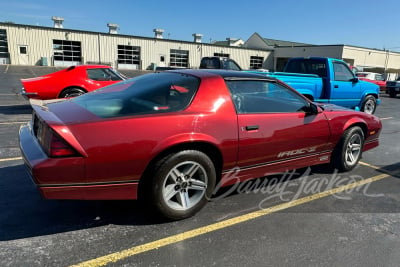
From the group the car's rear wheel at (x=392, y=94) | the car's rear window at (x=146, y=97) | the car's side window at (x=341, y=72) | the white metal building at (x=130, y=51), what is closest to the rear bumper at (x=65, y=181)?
the car's rear window at (x=146, y=97)

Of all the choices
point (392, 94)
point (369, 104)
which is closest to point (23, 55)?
point (369, 104)

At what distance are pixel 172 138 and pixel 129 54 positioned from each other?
37746mm

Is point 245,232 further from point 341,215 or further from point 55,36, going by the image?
point 55,36

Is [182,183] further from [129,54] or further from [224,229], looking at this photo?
[129,54]

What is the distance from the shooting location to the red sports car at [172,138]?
249 cm

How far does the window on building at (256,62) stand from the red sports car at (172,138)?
4363 centimetres

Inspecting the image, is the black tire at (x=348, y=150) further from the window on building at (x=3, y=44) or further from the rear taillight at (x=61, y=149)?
the window on building at (x=3, y=44)

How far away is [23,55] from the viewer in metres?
32.6

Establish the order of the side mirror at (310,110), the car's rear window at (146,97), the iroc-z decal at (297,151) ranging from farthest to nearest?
the side mirror at (310,110), the iroc-z decal at (297,151), the car's rear window at (146,97)

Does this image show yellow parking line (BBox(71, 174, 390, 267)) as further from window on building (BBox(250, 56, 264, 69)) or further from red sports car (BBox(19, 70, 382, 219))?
window on building (BBox(250, 56, 264, 69))

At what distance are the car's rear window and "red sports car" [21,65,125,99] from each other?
5606mm

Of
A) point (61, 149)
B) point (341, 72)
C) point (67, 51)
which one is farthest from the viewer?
point (67, 51)

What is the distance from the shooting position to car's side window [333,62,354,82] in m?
8.27

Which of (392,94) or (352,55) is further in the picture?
(352,55)
